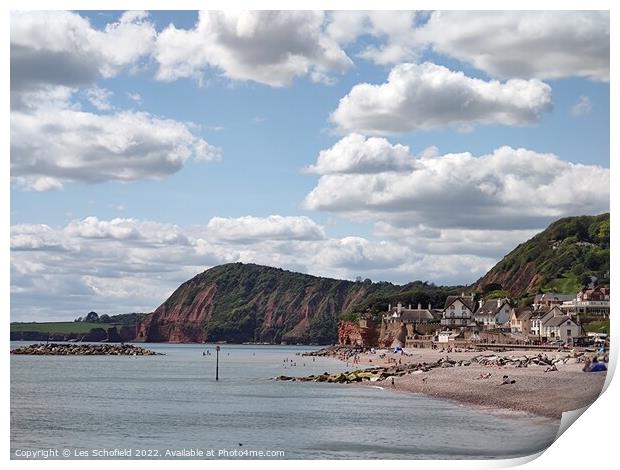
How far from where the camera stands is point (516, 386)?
26.3 m

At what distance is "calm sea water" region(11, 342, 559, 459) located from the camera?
18953mm

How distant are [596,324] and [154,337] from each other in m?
68.8

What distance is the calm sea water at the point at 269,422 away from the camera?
18953mm

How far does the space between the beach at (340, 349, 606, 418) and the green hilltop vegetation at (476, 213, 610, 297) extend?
5.91 metres

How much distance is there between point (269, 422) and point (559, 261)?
34.2 meters

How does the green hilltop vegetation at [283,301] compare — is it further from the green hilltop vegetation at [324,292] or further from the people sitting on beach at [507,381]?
the people sitting on beach at [507,381]

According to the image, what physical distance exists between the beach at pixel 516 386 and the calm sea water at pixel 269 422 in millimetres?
817

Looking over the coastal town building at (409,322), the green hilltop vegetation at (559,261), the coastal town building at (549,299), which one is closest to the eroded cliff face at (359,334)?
the coastal town building at (409,322)

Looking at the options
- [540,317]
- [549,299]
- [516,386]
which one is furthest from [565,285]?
[516,386]

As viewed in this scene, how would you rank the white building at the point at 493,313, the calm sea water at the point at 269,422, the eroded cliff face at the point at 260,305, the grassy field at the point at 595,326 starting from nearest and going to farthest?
the calm sea water at the point at 269,422 → the grassy field at the point at 595,326 → the eroded cliff face at the point at 260,305 → the white building at the point at 493,313

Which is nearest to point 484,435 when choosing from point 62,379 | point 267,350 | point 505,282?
point 62,379

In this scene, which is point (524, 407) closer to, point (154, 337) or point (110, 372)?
point (110, 372)

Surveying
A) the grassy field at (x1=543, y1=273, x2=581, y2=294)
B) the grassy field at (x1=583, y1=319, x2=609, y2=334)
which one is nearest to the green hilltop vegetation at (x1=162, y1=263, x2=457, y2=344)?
the grassy field at (x1=543, y1=273, x2=581, y2=294)

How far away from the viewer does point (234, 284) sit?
181 feet
